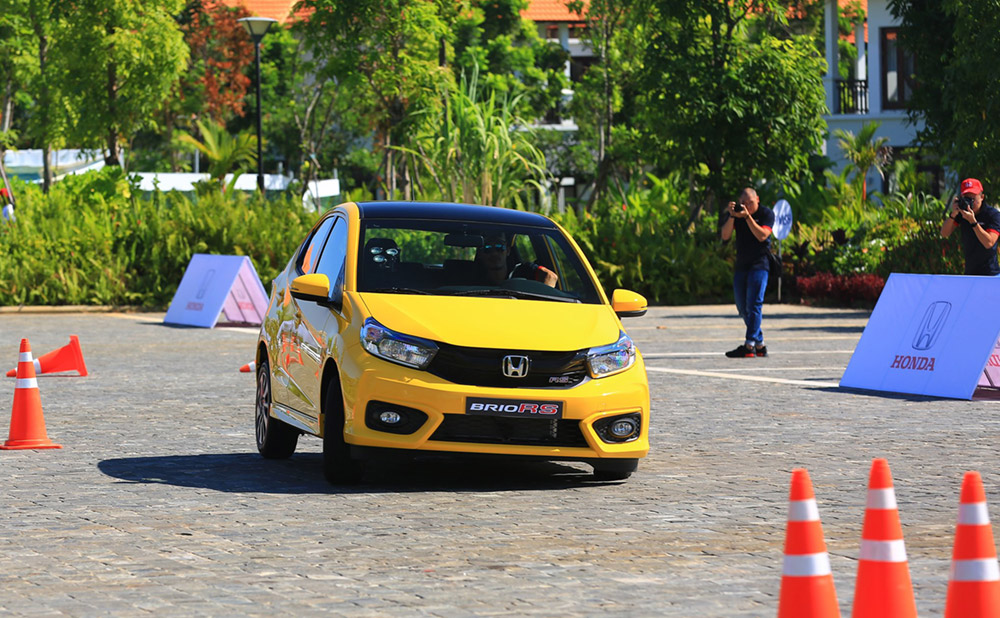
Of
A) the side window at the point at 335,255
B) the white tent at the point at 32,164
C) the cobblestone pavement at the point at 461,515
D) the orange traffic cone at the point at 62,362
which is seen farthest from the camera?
the white tent at the point at 32,164

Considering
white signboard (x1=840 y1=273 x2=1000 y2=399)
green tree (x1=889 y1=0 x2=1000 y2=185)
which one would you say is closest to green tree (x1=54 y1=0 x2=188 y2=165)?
green tree (x1=889 y1=0 x2=1000 y2=185)

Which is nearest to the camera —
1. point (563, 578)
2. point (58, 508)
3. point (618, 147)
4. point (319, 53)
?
→ point (563, 578)

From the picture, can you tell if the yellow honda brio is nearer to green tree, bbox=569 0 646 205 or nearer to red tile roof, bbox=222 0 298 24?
green tree, bbox=569 0 646 205

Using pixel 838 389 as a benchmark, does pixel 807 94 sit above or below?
above

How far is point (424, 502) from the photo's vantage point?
27.9 feet

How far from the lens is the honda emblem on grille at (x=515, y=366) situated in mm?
8727

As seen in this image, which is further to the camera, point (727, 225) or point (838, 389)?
point (727, 225)

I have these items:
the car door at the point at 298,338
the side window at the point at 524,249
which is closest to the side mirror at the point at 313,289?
the car door at the point at 298,338

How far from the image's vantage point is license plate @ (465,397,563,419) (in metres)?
8.65

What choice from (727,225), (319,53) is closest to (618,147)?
(319,53)

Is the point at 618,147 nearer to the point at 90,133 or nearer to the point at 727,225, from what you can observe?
the point at 90,133

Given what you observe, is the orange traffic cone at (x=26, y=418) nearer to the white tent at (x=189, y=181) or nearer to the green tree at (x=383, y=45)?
the green tree at (x=383, y=45)

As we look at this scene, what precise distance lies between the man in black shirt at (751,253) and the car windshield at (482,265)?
775cm

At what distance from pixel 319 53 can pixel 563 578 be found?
32200mm
